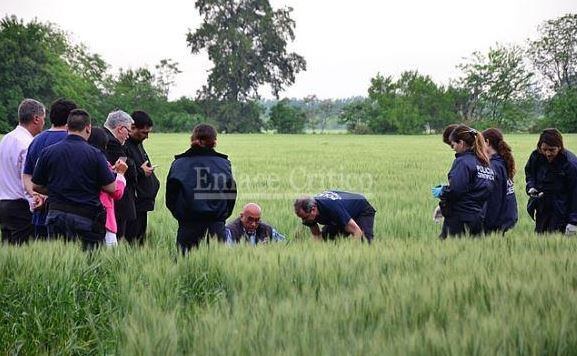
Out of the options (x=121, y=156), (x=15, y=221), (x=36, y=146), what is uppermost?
(x=36, y=146)

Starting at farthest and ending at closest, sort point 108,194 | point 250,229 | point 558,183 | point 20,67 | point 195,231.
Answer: point 20,67 → point 250,229 → point 558,183 → point 195,231 → point 108,194

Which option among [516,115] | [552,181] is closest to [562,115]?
[516,115]


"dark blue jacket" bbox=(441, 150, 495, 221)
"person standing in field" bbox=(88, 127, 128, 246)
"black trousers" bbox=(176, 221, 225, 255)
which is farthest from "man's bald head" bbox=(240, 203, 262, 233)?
"dark blue jacket" bbox=(441, 150, 495, 221)

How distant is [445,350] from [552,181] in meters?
4.70

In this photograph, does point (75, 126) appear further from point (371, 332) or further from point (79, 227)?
point (371, 332)

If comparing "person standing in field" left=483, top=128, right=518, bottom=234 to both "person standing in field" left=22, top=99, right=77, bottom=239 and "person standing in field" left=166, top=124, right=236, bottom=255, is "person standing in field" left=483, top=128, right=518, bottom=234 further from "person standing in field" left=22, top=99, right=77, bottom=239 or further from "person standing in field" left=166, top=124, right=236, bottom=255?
"person standing in field" left=22, top=99, right=77, bottom=239

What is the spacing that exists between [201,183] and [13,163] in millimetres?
1858

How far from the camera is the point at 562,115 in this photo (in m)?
70.2

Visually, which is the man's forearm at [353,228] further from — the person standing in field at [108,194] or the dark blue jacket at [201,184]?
the person standing in field at [108,194]

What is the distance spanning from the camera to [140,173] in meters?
6.71

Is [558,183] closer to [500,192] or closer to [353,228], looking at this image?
[500,192]

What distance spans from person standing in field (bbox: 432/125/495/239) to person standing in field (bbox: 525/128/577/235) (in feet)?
2.32

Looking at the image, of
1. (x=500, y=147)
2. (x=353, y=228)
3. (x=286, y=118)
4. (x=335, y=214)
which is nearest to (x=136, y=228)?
(x=335, y=214)

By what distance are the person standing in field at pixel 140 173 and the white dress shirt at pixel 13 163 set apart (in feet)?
3.32
